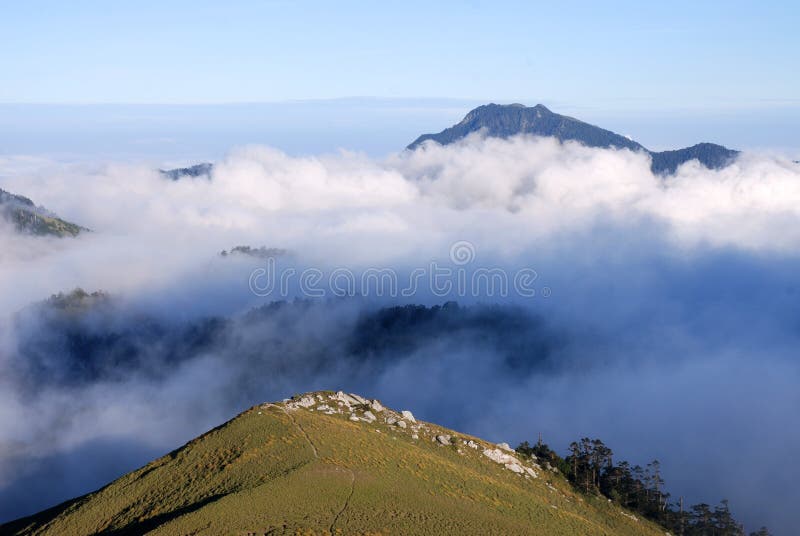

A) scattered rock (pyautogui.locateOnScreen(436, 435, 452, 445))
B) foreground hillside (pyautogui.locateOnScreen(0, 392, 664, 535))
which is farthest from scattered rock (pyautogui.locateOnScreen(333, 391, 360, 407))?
scattered rock (pyautogui.locateOnScreen(436, 435, 452, 445))

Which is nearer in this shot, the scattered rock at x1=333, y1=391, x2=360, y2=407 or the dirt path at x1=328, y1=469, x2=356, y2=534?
the dirt path at x1=328, y1=469, x2=356, y2=534

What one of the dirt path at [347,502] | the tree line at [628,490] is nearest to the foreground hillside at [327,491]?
the dirt path at [347,502]

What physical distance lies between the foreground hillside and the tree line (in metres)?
11.3

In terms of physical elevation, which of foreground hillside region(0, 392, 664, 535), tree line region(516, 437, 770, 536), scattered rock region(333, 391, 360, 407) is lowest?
tree line region(516, 437, 770, 536)

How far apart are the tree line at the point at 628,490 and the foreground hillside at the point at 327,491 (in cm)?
1128

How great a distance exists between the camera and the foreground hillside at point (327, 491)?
76.5 m

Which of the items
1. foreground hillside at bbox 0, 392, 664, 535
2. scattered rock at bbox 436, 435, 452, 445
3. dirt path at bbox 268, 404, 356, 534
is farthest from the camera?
scattered rock at bbox 436, 435, 452, 445

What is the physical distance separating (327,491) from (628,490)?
87.8m

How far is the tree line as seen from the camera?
441 feet

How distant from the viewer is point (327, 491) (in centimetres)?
8406

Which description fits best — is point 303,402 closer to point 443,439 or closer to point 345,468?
point 443,439

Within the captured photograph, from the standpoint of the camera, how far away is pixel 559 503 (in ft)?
357

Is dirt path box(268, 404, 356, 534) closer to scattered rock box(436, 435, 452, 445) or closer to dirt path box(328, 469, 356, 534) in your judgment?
dirt path box(328, 469, 356, 534)

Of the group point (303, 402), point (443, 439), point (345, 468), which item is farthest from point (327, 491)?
point (303, 402)
